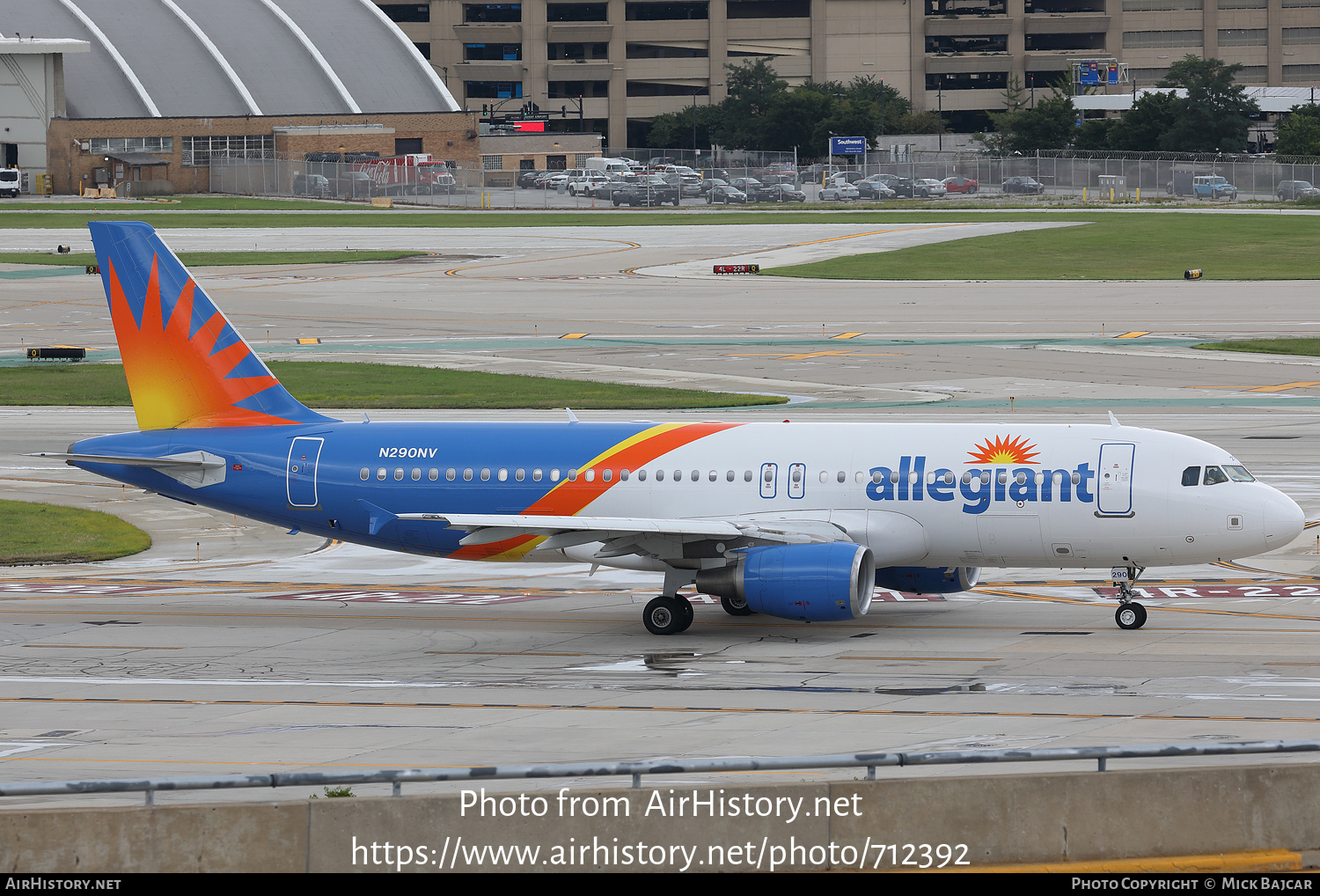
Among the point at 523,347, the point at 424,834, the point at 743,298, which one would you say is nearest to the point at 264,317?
the point at 523,347

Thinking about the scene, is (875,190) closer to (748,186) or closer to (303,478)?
(748,186)

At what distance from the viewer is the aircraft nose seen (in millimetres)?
29487

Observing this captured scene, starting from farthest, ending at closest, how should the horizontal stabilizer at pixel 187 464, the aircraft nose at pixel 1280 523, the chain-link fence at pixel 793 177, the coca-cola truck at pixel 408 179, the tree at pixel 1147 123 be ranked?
the tree at pixel 1147 123, the coca-cola truck at pixel 408 179, the chain-link fence at pixel 793 177, the horizontal stabilizer at pixel 187 464, the aircraft nose at pixel 1280 523

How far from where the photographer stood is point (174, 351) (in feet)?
113

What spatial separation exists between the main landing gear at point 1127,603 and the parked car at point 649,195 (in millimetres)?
133370

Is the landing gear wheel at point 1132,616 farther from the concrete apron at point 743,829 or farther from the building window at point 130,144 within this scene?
the building window at point 130,144

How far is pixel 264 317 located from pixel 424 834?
255 feet

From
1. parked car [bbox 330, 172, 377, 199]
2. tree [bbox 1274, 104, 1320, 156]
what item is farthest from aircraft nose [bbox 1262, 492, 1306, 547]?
tree [bbox 1274, 104, 1320, 156]

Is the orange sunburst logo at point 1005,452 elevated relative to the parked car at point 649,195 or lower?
lower

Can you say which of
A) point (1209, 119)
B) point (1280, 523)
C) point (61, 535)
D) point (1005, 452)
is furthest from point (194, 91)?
point (1280, 523)

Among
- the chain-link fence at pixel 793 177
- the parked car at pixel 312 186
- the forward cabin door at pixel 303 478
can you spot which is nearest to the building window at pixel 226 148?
the chain-link fence at pixel 793 177

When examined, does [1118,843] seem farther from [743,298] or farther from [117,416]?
[743,298]

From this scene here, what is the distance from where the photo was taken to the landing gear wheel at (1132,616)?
3036 cm

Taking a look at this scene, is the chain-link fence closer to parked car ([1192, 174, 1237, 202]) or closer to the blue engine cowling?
parked car ([1192, 174, 1237, 202])
